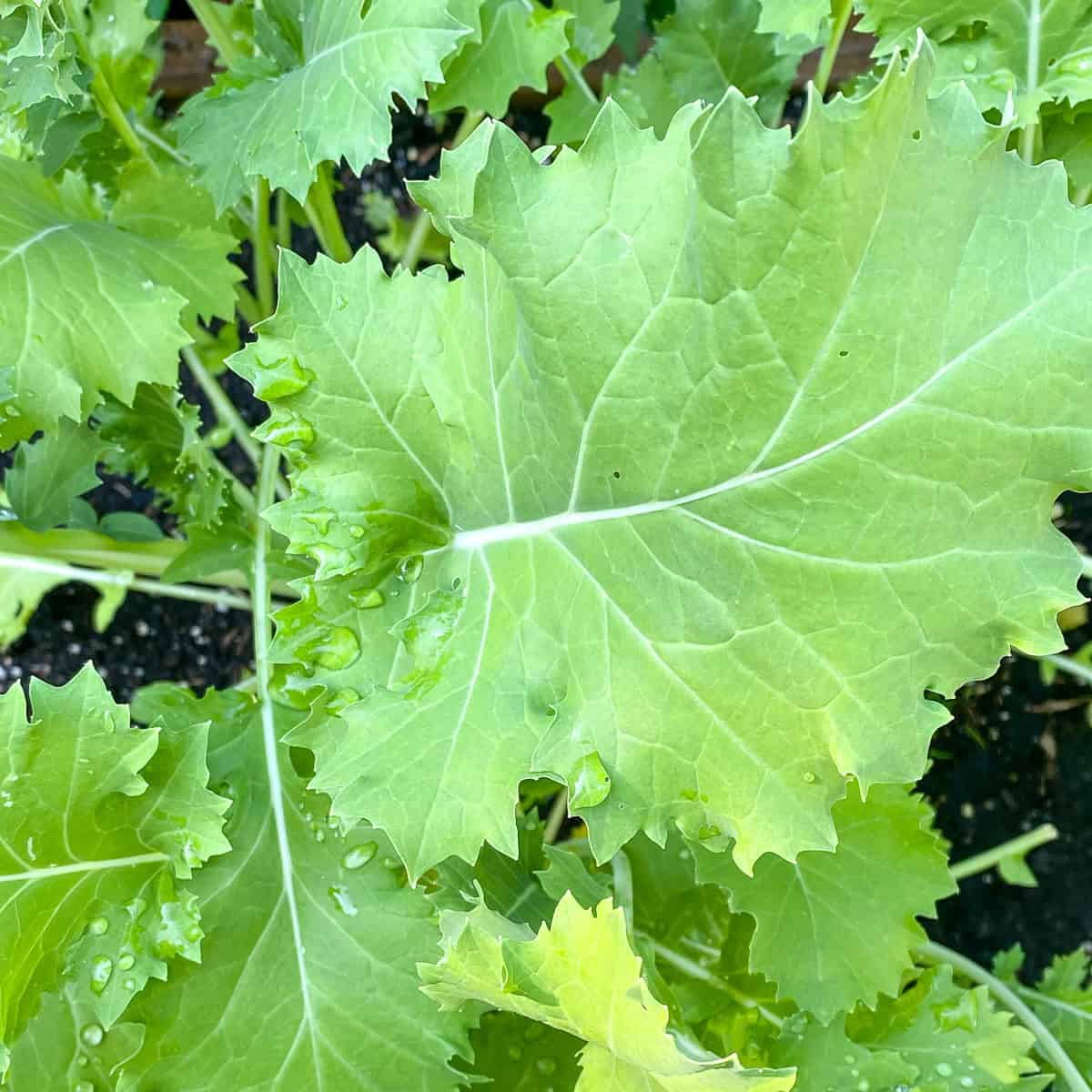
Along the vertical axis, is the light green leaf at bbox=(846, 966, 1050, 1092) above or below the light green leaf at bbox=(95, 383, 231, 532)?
below

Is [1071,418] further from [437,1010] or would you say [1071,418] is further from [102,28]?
[102,28]

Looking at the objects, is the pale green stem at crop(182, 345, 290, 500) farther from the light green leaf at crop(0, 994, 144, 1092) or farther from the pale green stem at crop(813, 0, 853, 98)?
the pale green stem at crop(813, 0, 853, 98)

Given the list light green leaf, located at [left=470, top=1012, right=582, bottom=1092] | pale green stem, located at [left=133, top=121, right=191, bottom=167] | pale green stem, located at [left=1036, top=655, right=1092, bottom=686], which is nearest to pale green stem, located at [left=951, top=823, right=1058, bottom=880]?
pale green stem, located at [left=1036, top=655, right=1092, bottom=686]

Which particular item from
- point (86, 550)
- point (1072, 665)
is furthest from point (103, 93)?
point (1072, 665)

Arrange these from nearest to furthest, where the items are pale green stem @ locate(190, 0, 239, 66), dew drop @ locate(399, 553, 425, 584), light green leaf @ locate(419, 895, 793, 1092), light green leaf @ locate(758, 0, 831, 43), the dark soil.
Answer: light green leaf @ locate(419, 895, 793, 1092) < dew drop @ locate(399, 553, 425, 584) < light green leaf @ locate(758, 0, 831, 43) < pale green stem @ locate(190, 0, 239, 66) < the dark soil

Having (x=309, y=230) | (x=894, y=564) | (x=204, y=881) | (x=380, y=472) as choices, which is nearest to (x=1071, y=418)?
(x=894, y=564)
